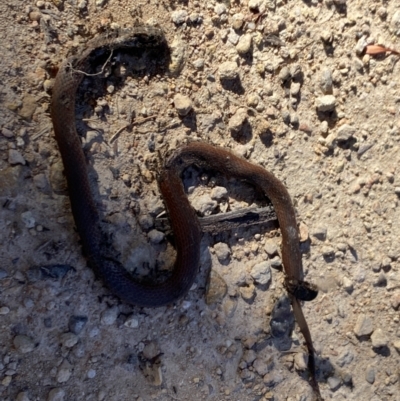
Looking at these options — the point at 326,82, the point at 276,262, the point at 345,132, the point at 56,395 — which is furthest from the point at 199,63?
the point at 56,395

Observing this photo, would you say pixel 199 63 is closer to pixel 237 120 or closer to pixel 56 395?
pixel 237 120

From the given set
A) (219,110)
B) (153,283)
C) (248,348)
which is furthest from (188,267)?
(219,110)

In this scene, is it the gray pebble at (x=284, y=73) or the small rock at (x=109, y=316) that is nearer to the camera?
the small rock at (x=109, y=316)

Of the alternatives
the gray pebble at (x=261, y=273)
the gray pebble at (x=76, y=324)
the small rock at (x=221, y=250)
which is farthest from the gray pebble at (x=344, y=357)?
the gray pebble at (x=76, y=324)

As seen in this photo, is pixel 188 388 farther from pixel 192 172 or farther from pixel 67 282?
pixel 192 172

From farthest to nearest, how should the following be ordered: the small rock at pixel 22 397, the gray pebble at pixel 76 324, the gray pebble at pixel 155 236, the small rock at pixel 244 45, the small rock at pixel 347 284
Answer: the small rock at pixel 347 284
the small rock at pixel 244 45
the gray pebble at pixel 155 236
the gray pebble at pixel 76 324
the small rock at pixel 22 397

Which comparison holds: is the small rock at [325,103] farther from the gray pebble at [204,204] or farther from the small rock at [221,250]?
the small rock at [221,250]
